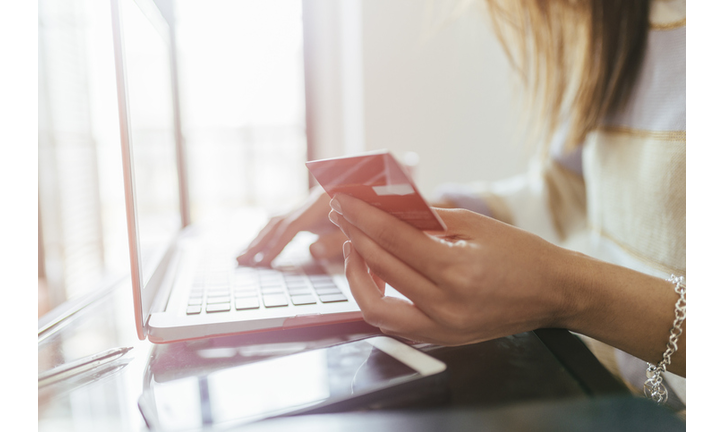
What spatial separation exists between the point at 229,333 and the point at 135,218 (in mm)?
133

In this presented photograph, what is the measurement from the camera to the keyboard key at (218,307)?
1.19 feet

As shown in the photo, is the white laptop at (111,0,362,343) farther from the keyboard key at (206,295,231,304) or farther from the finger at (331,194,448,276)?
the finger at (331,194,448,276)

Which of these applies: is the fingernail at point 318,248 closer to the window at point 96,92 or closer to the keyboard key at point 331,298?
the keyboard key at point 331,298

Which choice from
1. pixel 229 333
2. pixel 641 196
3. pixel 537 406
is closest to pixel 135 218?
pixel 229 333

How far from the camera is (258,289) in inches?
16.9

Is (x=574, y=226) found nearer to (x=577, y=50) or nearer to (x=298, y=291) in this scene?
(x=577, y=50)

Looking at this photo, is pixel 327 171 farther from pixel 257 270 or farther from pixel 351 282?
pixel 257 270

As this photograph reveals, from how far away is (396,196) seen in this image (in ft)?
0.84

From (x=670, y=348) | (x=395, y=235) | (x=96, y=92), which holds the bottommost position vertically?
(x=670, y=348)

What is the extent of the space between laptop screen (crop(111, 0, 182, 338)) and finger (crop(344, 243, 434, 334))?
185 mm

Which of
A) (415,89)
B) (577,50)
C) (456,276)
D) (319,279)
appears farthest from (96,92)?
(456,276)

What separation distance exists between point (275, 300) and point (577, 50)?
64 centimetres

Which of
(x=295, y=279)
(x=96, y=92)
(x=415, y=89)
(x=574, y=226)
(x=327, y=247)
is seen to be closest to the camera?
(x=295, y=279)

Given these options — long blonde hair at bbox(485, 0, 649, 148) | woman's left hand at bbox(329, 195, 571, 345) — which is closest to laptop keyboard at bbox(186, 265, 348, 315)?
woman's left hand at bbox(329, 195, 571, 345)
